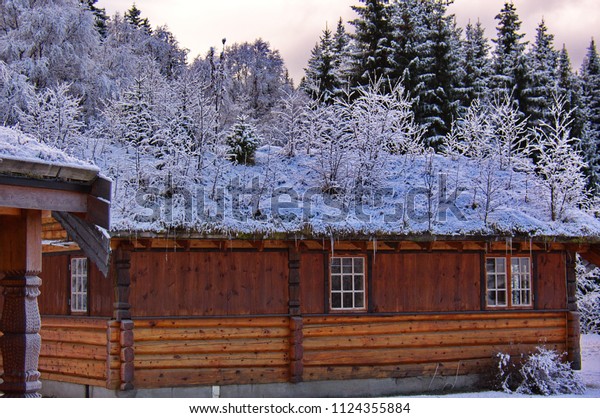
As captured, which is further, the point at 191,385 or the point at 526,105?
the point at 526,105

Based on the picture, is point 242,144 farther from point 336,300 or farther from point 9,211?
point 9,211

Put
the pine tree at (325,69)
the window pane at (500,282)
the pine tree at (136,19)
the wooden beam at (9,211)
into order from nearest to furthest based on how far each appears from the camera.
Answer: the wooden beam at (9,211)
the window pane at (500,282)
the pine tree at (325,69)
the pine tree at (136,19)

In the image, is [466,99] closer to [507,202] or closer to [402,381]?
[507,202]

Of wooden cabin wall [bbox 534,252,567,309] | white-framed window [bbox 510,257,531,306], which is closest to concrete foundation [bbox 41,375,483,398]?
white-framed window [bbox 510,257,531,306]

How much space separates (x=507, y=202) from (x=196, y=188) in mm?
6700

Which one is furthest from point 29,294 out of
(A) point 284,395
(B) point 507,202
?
(B) point 507,202

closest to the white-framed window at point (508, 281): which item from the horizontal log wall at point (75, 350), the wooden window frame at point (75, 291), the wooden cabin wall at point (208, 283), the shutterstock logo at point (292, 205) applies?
the shutterstock logo at point (292, 205)

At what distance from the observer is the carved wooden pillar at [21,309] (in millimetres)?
7266

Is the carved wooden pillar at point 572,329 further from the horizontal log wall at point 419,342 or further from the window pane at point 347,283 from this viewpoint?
the window pane at point 347,283

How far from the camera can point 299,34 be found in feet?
48.9

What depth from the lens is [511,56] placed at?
89.7 ft

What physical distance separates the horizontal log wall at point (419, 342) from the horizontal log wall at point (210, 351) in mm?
664

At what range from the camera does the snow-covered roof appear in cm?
687

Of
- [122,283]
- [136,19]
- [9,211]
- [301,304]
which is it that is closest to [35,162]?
[9,211]
